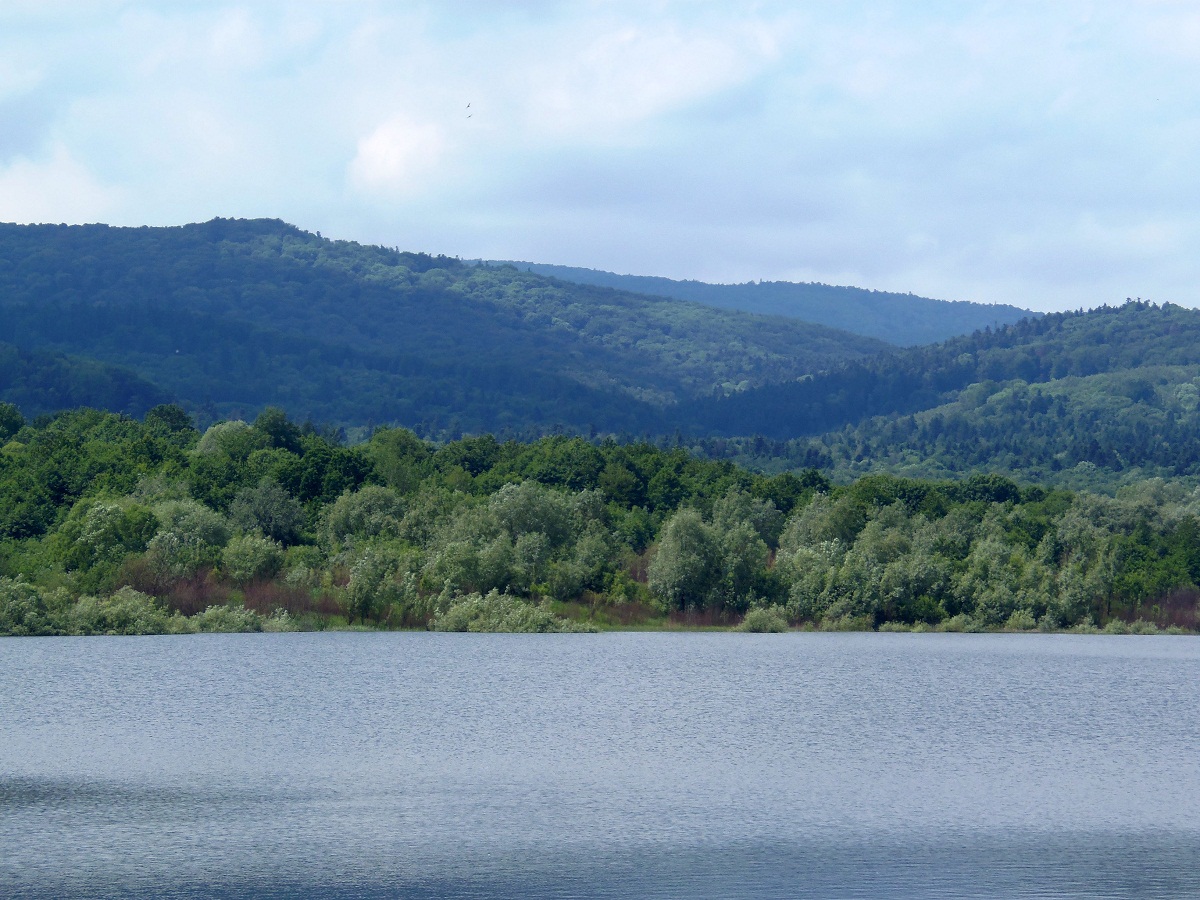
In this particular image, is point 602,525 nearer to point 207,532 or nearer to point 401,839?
point 207,532

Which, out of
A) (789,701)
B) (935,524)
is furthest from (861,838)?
(935,524)

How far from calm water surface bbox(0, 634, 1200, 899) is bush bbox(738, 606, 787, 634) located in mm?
21155

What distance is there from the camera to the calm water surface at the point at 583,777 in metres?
29.2

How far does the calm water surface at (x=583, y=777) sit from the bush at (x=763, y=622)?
21.2 m

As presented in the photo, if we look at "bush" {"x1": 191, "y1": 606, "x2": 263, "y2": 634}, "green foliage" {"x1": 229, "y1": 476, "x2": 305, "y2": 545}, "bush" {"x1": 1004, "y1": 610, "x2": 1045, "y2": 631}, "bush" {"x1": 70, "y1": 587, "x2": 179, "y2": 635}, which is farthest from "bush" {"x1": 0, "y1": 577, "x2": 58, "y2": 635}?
"bush" {"x1": 1004, "y1": 610, "x2": 1045, "y2": 631}

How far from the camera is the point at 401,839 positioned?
31.8 meters

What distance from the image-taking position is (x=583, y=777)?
131 feet

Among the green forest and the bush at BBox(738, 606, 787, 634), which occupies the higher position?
the green forest

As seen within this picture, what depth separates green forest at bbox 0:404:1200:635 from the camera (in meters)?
84.5

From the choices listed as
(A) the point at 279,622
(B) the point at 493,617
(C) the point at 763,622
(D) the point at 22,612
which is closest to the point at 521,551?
(B) the point at 493,617

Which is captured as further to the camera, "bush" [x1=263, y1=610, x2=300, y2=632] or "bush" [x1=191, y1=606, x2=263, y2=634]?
"bush" [x1=263, y1=610, x2=300, y2=632]

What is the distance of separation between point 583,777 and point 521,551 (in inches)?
2075

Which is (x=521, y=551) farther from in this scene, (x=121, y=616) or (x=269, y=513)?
(x=121, y=616)

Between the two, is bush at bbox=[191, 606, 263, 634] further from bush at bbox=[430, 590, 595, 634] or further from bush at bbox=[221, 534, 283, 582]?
bush at bbox=[430, 590, 595, 634]
